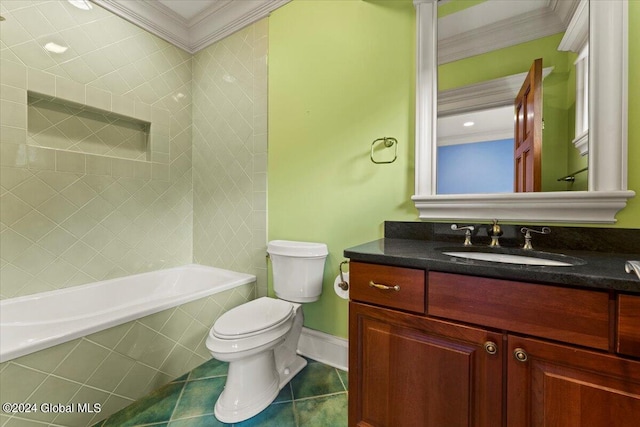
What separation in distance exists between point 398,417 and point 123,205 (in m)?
2.32

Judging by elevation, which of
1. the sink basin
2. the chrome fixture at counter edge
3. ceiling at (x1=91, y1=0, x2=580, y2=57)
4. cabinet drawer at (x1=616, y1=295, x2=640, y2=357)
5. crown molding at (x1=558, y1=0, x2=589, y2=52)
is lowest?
cabinet drawer at (x1=616, y1=295, x2=640, y2=357)

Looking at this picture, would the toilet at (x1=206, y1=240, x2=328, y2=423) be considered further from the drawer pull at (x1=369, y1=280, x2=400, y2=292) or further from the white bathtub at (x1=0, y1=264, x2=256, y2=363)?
the drawer pull at (x1=369, y1=280, x2=400, y2=292)

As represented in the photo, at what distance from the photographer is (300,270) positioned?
1677mm

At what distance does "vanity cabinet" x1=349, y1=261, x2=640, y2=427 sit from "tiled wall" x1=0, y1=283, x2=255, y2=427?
1178mm

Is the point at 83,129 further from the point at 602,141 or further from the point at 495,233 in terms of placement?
the point at 602,141

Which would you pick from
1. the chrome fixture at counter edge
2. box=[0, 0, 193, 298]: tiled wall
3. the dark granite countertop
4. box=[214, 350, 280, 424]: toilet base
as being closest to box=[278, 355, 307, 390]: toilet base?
box=[214, 350, 280, 424]: toilet base

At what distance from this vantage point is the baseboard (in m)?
1.73

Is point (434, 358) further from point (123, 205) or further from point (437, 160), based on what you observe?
point (123, 205)

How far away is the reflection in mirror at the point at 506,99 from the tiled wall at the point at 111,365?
1.76 m

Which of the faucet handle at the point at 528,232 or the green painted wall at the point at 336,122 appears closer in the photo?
the faucet handle at the point at 528,232

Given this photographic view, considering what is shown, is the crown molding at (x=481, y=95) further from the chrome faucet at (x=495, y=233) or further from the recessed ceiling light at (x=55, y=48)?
the recessed ceiling light at (x=55, y=48)

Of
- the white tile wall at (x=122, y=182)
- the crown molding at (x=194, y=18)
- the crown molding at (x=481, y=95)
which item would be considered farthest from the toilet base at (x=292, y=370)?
the crown molding at (x=194, y=18)

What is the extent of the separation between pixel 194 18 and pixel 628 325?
10.5ft

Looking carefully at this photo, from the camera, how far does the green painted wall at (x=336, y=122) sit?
1.53 metres
